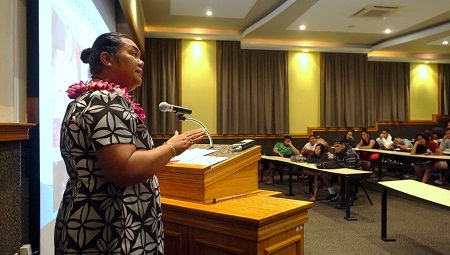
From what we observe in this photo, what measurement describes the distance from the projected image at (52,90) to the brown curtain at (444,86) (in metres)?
10.6

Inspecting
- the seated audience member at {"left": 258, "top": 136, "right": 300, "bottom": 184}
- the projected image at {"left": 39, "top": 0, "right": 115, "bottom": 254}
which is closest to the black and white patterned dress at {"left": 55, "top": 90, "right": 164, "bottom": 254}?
the projected image at {"left": 39, "top": 0, "right": 115, "bottom": 254}

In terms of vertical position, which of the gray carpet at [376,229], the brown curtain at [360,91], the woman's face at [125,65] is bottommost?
the gray carpet at [376,229]

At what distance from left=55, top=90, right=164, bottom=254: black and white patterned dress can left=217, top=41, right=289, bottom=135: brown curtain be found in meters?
7.34

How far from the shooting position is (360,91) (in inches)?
370

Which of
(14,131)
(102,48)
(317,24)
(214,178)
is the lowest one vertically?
(214,178)

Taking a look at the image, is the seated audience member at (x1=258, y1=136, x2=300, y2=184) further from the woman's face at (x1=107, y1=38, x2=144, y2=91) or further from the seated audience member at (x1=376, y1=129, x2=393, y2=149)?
the woman's face at (x1=107, y1=38, x2=144, y2=91)

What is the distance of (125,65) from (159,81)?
7.09 metres

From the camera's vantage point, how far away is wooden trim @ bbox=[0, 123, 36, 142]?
1.34 meters

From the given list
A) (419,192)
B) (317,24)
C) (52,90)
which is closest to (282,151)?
(317,24)

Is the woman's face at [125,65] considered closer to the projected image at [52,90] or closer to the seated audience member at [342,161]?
the projected image at [52,90]

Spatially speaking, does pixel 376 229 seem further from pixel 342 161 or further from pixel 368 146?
pixel 368 146

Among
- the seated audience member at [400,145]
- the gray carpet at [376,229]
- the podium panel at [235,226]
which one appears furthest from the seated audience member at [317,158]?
the podium panel at [235,226]

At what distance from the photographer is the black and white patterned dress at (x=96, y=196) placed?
1030mm

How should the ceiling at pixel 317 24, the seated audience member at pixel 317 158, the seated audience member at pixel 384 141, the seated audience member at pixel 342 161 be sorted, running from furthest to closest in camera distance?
the seated audience member at pixel 384 141
the ceiling at pixel 317 24
the seated audience member at pixel 317 158
the seated audience member at pixel 342 161
